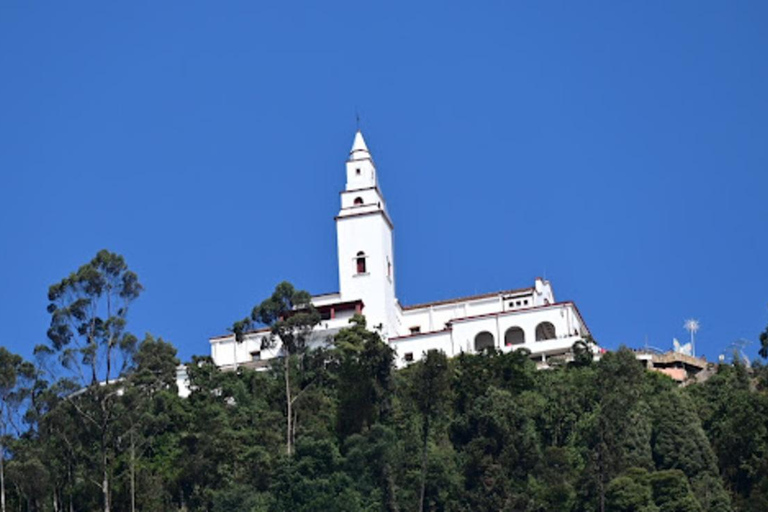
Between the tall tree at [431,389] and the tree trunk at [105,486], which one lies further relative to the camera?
the tall tree at [431,389]

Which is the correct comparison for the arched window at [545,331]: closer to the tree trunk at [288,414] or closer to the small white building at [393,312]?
the small white building at [393,312]

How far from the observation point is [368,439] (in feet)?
218

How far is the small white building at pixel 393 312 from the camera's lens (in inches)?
3243

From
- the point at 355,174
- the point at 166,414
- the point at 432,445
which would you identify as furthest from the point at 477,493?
the point at 355,174

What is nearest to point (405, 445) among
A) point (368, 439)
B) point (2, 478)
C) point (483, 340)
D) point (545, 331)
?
point (368, 439)

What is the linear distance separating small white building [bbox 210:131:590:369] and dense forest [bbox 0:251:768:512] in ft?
28.0

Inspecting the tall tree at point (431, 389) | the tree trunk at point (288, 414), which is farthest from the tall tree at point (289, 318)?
the tall tree at point (431, 389)

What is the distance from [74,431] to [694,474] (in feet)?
71.8

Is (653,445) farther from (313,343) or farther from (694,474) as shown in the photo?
(313,343)

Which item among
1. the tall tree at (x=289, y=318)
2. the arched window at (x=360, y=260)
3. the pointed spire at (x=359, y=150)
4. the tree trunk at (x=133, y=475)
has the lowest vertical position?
the tree trunk at (x=133, y=475)

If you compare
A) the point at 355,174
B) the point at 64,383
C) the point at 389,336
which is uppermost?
the point at 355,174

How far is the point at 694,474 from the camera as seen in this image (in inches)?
2611

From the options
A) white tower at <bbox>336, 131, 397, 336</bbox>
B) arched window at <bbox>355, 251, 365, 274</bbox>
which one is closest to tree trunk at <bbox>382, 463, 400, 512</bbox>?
white tower at <bbox>336, 131, 397, 336</bbox>

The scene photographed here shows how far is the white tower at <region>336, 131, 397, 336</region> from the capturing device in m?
83.7
